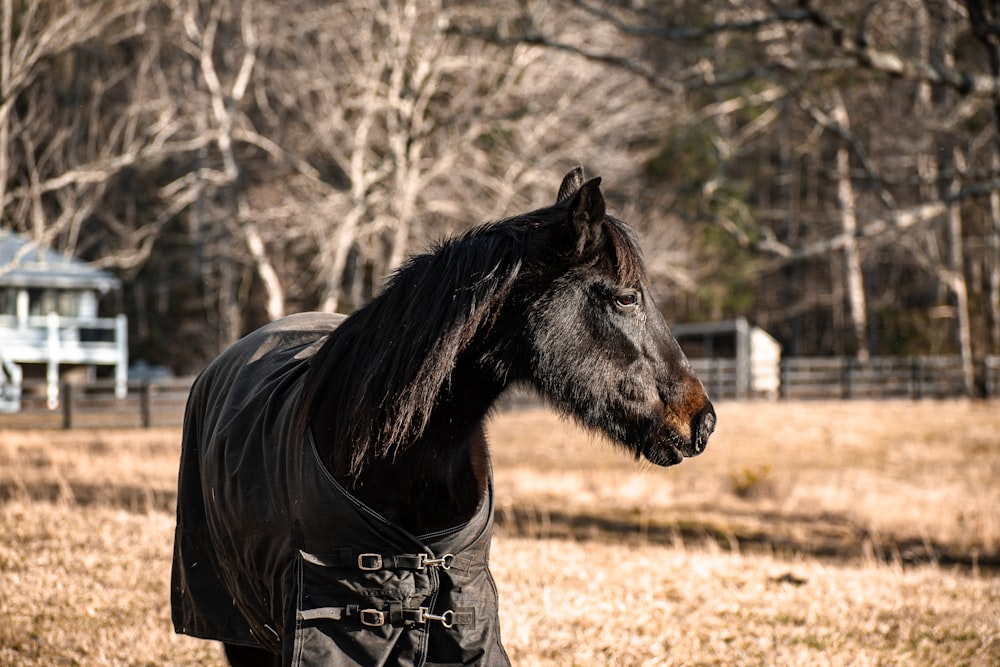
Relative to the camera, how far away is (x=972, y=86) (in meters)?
7.96

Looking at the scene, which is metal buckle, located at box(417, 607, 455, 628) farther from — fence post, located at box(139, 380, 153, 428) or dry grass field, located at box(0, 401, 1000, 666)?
fence post, located at box(139, 380, 153, 428)

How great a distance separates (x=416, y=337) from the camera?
10.4 ft

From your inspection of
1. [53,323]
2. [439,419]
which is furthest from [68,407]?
[439,419]

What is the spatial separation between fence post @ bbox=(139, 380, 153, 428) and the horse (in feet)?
68.5

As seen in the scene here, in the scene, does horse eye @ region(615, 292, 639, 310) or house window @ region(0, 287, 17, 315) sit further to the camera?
house window @ region(0, 287, 17, 315)

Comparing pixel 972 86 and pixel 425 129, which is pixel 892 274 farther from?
pixel 972 86

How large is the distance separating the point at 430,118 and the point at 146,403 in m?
9.44

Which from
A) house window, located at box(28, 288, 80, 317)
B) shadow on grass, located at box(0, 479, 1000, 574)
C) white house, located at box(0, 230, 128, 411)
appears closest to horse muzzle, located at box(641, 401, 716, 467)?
shadow on grass, located at box(0, 479, 1000, 574)

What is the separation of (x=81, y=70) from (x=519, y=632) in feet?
64.1

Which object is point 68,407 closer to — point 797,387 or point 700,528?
point 700,528

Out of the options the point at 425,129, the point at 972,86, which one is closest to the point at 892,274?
the point at 425,129

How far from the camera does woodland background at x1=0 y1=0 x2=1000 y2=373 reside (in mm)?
9781

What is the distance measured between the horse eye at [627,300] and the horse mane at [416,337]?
0.05 m

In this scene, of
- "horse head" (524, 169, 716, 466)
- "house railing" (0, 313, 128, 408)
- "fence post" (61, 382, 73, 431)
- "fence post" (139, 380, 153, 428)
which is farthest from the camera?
"house railing" (0, 313, 128, 408)
